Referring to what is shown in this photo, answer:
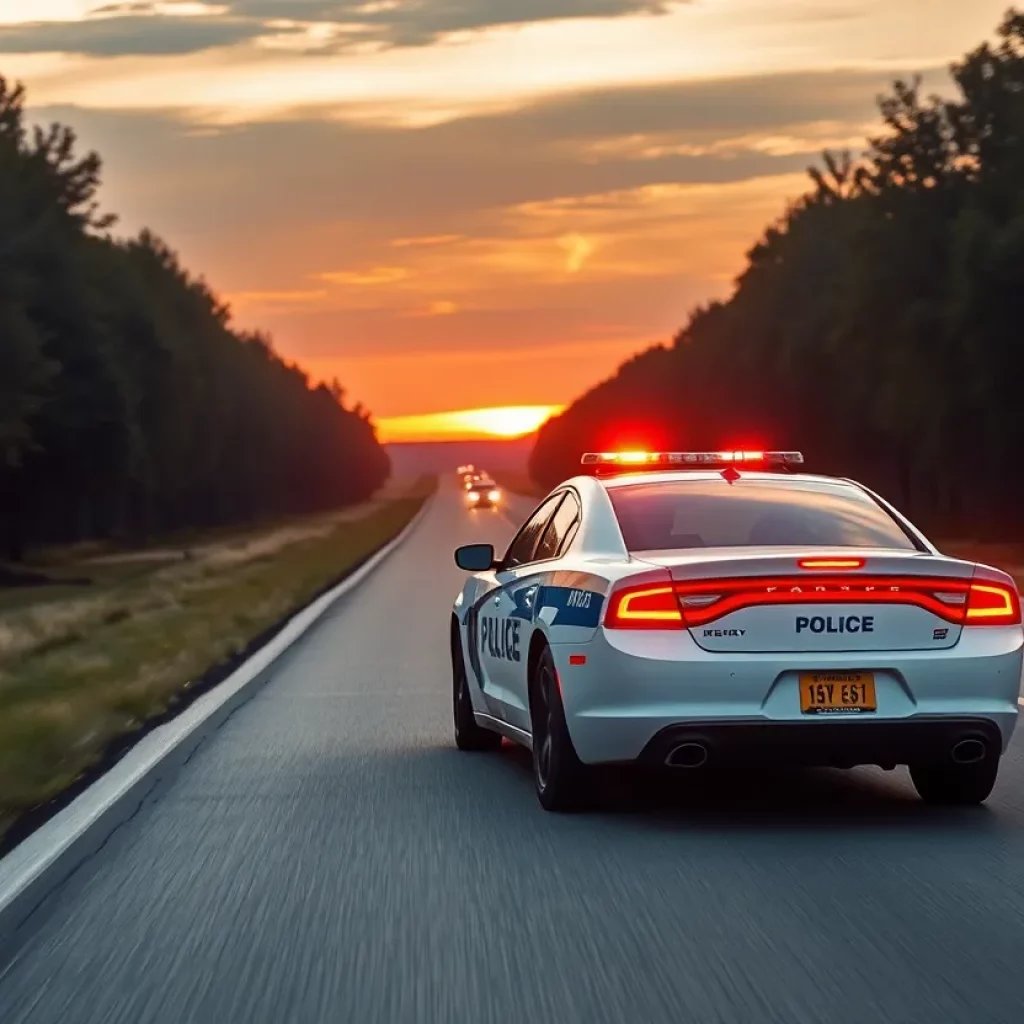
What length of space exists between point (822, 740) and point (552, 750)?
4.42 feet

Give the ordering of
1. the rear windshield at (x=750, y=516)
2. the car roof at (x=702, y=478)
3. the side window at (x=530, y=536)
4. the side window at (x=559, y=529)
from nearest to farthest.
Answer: the rear windshield at (x=750, y=516) < the car roof at (x=702, y=478) < the side window at (x=559, y=529) < the side window at (x=530, y=536)

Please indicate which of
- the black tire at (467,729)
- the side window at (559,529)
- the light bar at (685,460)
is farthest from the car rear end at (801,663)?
the black tire at (467,729)

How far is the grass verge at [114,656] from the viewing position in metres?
12.1

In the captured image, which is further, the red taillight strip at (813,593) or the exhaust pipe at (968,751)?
the exhaust pipe at (968,751)

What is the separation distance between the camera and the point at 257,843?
9.40 meters

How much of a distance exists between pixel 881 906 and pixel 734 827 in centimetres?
187

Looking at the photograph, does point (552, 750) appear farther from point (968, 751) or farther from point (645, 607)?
point (968, 751)

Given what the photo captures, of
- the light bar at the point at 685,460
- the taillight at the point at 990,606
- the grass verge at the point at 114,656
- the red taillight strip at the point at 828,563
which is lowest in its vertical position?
the grass verge at the point at 114,656

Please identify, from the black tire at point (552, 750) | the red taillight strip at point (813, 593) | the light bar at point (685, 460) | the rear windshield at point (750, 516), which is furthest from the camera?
the light bar at point (685, 460)

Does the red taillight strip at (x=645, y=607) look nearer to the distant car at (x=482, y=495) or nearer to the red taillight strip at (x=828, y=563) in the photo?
the red taillight strip at (x=828, y=563)

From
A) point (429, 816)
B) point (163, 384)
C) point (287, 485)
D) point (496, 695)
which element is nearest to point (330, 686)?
point (496, 695)

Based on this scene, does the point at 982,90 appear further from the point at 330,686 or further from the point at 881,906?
the point at 881,906

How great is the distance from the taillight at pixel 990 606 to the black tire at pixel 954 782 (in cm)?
68

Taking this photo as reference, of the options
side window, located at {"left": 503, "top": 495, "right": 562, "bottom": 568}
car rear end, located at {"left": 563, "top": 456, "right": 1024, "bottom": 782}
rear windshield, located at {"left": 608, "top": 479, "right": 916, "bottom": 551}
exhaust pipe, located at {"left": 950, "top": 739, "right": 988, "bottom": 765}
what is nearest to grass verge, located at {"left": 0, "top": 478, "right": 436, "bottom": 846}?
side window, located at {"left": 503, "top": 495, "right": 562, "bottom": 568}
